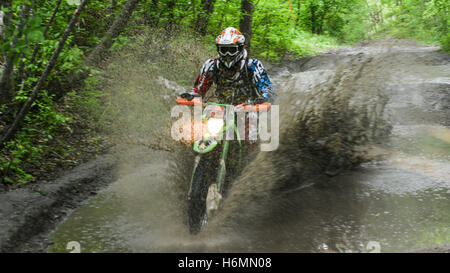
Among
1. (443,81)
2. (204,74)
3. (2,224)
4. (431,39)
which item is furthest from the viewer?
(431,39)

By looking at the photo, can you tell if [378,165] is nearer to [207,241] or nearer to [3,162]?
[207,241]

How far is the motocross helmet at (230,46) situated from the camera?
4.97 m

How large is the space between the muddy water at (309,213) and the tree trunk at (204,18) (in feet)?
18.2

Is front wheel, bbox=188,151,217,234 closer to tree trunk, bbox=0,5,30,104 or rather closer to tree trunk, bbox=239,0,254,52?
tree trunk, bbox=0,5,30,104

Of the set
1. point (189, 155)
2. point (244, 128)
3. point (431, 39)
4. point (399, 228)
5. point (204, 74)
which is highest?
point (431, 39)

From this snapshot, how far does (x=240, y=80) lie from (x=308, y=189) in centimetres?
192

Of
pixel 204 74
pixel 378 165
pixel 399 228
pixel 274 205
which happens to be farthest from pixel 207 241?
pixel 378 165

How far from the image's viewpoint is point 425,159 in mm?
6602

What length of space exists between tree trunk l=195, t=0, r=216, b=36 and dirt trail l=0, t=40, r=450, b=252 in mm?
4298

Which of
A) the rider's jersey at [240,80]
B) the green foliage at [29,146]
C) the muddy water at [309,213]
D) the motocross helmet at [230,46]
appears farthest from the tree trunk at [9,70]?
the rider's jersey at [240,80]

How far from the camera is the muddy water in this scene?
396 cm

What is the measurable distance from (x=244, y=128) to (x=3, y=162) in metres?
3.17

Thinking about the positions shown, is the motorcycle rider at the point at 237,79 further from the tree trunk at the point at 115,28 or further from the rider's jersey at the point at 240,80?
the tree trunk at the point at 115,28

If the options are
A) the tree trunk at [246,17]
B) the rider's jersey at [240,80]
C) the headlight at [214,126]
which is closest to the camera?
the headlight at [214,126]
